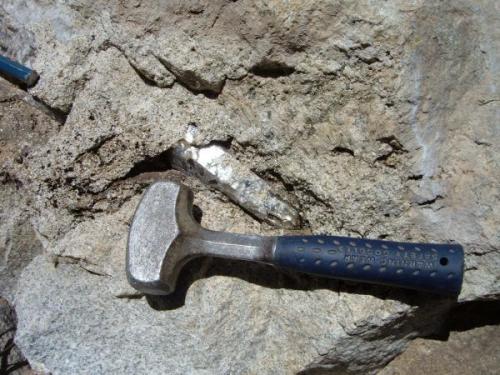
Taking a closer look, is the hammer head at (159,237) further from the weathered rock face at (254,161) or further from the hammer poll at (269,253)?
the weathered rock face at (254,161)

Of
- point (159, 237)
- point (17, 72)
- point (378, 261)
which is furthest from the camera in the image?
point (17, 72)

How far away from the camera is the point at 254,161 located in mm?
1508

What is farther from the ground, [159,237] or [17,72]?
[17,72]

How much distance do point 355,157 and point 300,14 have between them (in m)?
0.34

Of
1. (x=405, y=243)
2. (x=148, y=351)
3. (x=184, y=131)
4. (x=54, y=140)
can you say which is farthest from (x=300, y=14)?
(x=148, y=351)

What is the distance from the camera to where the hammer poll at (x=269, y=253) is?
129 cm

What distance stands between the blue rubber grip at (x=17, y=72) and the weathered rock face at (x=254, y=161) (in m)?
0.03

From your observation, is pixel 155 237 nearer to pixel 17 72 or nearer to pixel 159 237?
pixel 159 237

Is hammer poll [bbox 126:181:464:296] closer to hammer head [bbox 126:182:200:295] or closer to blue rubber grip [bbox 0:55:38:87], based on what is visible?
hammer head [bbox 126:182:200:295]

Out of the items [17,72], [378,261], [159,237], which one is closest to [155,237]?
[159,237]

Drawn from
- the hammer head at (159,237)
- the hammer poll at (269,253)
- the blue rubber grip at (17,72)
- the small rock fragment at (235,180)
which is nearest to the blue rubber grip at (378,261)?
the hammer poll at (269,253)

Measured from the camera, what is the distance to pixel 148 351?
4.88 feet

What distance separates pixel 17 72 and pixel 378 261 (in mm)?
1110

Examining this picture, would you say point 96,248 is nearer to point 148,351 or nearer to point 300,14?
point 148,351
